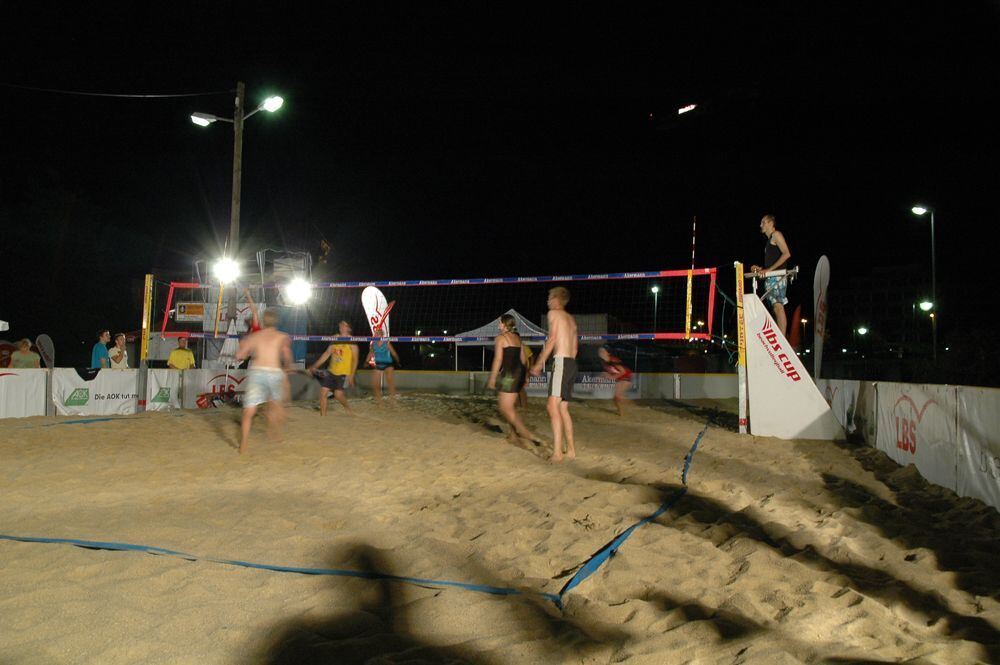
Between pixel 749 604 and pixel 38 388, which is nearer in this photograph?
pixel 749 604

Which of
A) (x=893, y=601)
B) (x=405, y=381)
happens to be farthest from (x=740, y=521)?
(x=405, y=381)

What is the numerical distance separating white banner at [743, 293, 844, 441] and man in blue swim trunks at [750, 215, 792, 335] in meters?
0.33

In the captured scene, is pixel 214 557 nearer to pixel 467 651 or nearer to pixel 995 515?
pixel 467 651

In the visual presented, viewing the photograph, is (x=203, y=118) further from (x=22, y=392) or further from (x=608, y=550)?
(x=608, y=550)

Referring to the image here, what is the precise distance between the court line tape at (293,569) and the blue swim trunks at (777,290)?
20.5 ft

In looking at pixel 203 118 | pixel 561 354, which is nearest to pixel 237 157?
pixel 203 118

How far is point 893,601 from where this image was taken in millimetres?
2703

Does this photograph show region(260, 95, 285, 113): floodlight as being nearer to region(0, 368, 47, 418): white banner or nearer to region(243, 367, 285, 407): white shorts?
region(0, 368, 47, 418): white banner

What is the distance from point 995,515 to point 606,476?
8.50 ft

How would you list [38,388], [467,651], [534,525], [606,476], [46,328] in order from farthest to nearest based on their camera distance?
[46,328] < [38,388] < [606,476] < [534,525] < [467,651]

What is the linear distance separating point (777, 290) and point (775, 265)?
1.17 feet

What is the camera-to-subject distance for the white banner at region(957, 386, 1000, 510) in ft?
14.0

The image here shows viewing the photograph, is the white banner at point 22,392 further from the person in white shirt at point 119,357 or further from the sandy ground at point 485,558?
the sandy ground at point 485,558

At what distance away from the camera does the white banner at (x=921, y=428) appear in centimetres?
500
